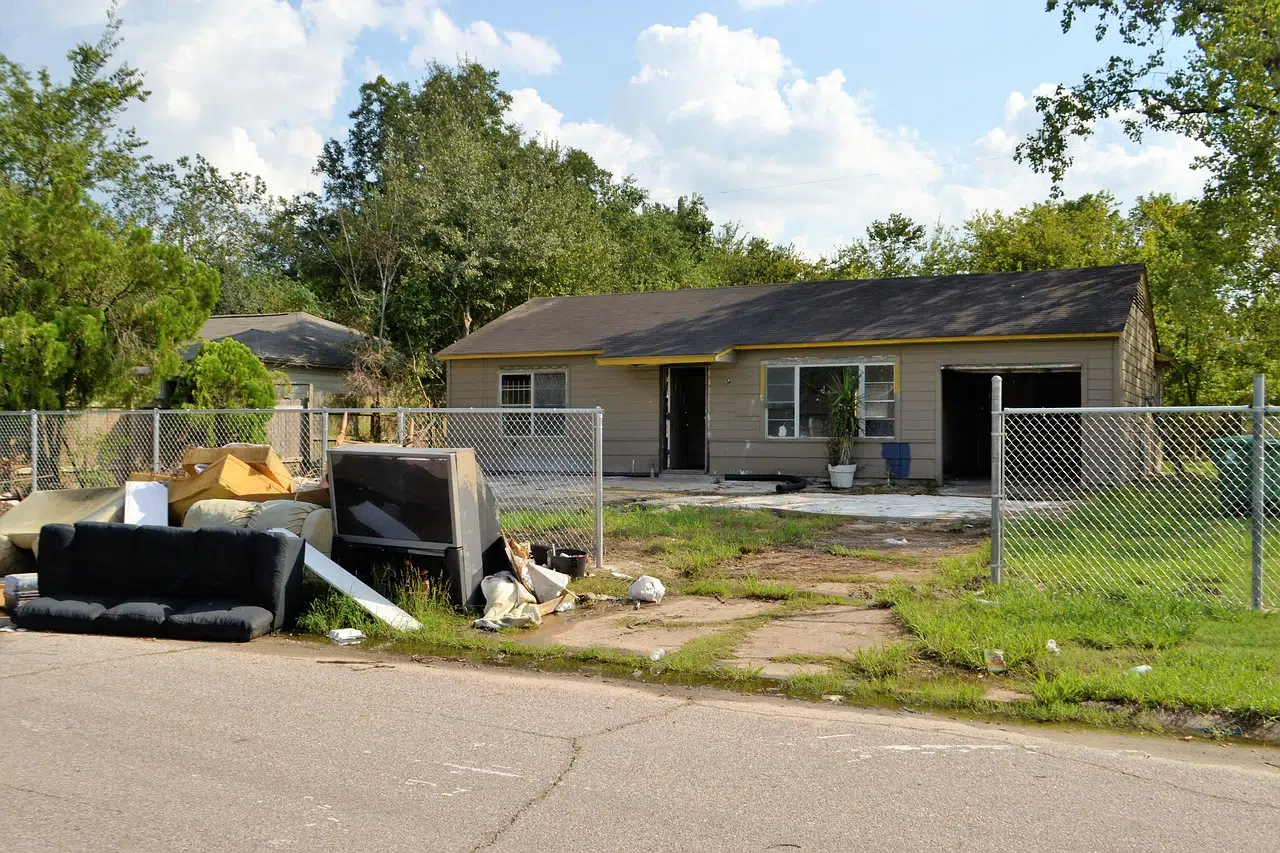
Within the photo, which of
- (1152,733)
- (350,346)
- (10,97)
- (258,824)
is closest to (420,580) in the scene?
(258,824)

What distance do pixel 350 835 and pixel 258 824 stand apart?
1.29ft

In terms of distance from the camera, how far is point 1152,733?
5027 mm

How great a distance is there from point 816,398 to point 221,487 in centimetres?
1182

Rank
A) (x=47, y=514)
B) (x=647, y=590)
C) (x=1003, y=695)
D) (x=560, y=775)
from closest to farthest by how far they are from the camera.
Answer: (x=560, y=775) < (x=1003, y=695) < (x=647, y=590) < (x=47, y=514)

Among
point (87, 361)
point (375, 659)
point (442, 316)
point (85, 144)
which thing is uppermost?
point (85, 144)

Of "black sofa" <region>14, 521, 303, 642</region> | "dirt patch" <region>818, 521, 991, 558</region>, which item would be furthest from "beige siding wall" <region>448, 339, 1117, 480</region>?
"black sofa" <region>14, 521, 303, 642</region>

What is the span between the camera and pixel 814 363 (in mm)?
18672

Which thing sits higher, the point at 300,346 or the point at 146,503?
the point at 300,346

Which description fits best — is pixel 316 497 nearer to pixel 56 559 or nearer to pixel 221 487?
pixel 221 487

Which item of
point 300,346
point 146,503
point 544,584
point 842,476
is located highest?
point 300,346

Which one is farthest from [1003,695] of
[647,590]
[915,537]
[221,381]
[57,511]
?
[221,381]

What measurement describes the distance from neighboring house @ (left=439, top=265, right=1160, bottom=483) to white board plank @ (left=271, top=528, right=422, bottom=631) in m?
11.5

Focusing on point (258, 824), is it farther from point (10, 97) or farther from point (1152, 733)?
point (10, 97)

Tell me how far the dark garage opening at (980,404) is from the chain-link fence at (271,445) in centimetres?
756
